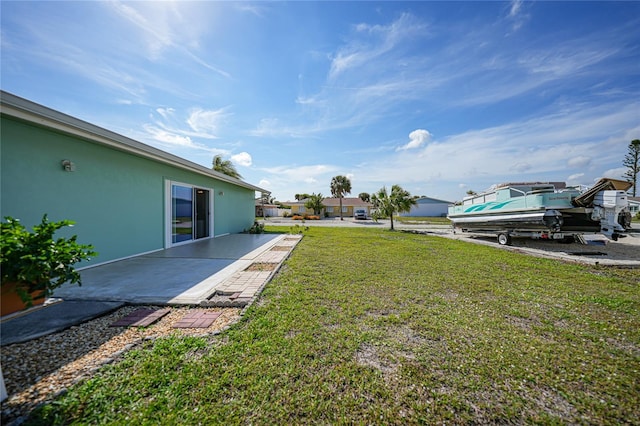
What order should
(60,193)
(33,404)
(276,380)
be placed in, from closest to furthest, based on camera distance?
1. (33,404)
2. (276,380)
3. (60,193)

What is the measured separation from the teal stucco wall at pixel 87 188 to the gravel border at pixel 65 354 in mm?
3065

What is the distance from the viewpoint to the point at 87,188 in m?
5.12

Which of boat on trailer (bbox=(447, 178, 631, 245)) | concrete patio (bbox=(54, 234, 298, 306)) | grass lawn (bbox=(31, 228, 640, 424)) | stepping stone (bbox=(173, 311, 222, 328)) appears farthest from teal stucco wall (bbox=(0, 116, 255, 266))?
boat on trailer (bbox=(447, 178, 631, 245))

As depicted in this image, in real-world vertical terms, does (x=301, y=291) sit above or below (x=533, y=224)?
below

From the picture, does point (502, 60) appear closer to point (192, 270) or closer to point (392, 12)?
point (392, 12)

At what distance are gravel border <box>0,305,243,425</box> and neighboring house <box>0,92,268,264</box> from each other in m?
3.07

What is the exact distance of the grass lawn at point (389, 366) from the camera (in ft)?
5.48

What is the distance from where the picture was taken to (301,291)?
4059 mm

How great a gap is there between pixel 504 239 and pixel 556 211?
204 cm

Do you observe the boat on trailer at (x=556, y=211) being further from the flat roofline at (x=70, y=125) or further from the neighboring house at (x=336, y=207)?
the neighboring house at (x=336, y=207)

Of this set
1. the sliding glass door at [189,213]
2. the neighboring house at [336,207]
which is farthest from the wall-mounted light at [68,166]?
the neighboring house at [336,207]

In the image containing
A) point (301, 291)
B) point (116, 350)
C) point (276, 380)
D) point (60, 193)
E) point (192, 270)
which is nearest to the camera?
point (276, 380)

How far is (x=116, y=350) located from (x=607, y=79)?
1569cm

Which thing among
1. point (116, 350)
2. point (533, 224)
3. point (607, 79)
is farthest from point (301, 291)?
point (607, 79)
